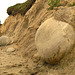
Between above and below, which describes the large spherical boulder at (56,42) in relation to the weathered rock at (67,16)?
below

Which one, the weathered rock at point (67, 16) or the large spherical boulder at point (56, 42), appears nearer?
the large spherical boulder at point (56, 42)

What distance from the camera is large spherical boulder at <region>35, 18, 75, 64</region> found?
2.49 meters

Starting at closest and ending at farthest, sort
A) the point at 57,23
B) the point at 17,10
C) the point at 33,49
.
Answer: the point at 57,23, the point at 33,49, the point at 17,10

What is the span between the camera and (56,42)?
251 centimetres

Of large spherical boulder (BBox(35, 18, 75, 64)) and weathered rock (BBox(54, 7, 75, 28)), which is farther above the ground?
weathered rock (BBox(54, 7, 75, 28))

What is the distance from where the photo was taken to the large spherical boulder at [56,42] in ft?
8.16

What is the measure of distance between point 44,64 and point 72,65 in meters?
0.82

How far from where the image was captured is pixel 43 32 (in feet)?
9.57

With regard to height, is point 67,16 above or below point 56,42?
above

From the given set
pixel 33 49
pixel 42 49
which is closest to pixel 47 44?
pixel 42 49

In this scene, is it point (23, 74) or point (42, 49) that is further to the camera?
point (42, 49)

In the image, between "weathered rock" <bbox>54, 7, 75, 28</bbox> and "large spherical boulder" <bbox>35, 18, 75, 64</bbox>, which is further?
"weathered rock" <bbox>54, 7, 75, 28</bbox>

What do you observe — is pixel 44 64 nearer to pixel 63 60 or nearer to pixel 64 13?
pixel 63 60

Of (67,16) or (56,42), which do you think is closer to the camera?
(56,42)
